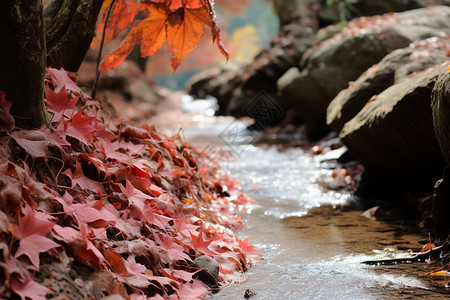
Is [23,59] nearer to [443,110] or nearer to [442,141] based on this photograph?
[443,110]

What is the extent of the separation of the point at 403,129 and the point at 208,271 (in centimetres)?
211

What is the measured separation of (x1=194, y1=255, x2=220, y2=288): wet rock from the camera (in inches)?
91.3

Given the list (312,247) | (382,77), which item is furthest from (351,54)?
(312,247)

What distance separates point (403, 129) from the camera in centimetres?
353

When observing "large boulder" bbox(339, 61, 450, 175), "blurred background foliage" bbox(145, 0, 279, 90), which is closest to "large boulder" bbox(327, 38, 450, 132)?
"large boulder" bbox(339, 61, 450, 175)

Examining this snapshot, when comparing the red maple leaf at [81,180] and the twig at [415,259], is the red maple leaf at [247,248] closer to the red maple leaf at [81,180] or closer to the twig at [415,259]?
the twig at [415,259]

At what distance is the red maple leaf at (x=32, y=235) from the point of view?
156 centimetres

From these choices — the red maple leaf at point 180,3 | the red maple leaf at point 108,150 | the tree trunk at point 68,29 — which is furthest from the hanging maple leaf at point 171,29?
the red maple leaf at point 108,150

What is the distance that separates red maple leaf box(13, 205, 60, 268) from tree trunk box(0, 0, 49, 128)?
29.5 inches

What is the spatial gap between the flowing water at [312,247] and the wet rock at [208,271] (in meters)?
0.08

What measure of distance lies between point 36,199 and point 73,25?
1575 mm

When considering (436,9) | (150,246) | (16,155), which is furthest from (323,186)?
(436,9)

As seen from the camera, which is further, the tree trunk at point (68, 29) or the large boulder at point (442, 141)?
the tree trunk at point (68, 29)

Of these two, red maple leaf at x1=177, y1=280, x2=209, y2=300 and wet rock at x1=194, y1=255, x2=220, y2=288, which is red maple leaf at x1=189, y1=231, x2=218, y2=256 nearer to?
wet rock at x1=194, y1=255, x2=220, y2=288
